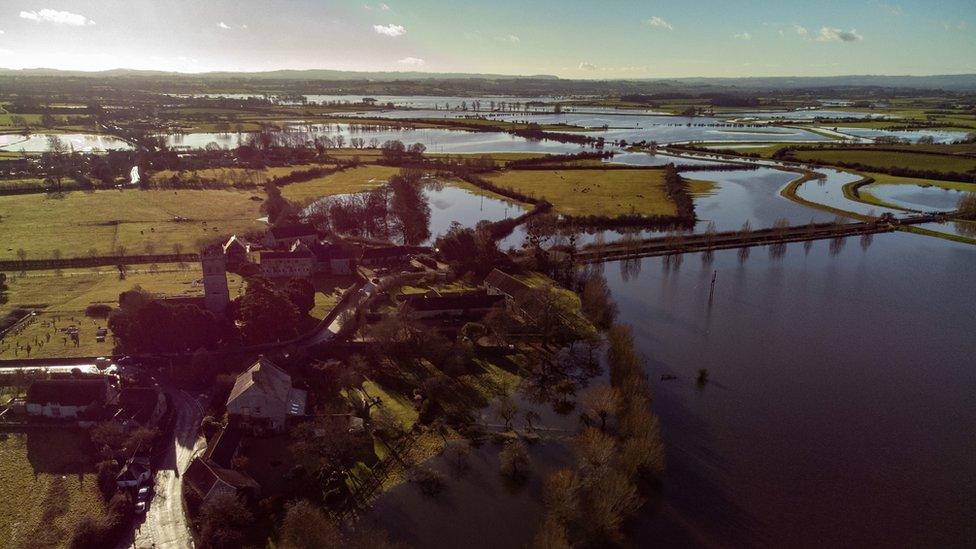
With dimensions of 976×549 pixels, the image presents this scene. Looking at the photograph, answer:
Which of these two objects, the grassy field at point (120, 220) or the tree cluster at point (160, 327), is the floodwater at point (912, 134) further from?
the tree cluster at point (160, 327)

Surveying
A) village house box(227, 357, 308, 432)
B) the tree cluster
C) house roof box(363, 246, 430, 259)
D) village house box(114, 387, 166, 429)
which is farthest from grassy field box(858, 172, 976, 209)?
village house box(114, 387, 166, 429)

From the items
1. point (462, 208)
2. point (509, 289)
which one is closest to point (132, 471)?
point (509, 289)

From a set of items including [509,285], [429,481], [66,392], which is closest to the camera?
[429,481]

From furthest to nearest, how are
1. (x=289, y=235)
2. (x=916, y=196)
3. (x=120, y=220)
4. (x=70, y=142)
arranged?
(x=70, y=142)
(x=916, y=196)
(x=120, y=220)
(x=289, y=235)

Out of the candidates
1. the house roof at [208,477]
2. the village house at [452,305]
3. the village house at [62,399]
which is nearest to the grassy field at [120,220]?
the village house at [452,305]

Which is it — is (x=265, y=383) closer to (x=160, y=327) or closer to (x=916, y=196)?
(x=160, y=327)

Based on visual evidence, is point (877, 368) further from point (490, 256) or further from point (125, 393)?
point (125, 393)
